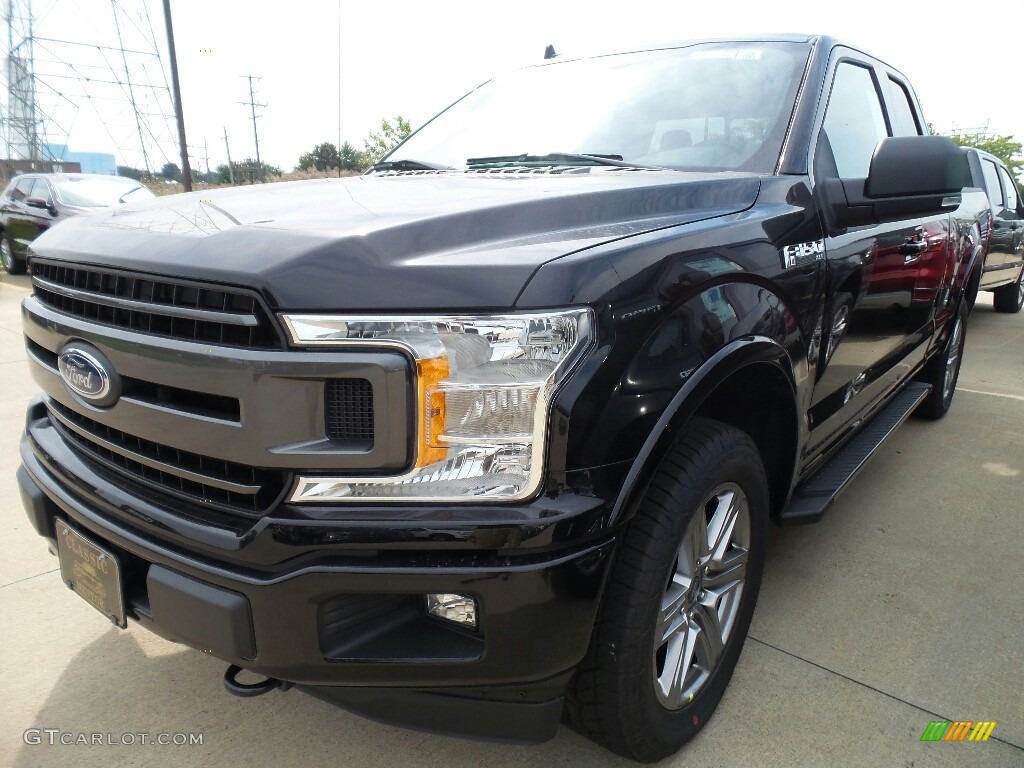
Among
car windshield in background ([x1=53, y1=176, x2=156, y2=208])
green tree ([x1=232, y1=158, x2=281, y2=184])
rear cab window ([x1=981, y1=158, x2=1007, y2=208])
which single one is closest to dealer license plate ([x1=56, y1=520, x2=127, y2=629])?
rear cab window ([x1=981, y1=158, x2=1007, y2=208])

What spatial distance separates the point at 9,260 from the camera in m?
12.0

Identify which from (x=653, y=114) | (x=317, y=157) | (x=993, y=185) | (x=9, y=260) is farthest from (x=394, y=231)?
(x=317, y=157)

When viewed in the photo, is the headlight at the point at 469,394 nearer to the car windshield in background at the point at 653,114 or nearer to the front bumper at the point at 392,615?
the front bumper at the point at 392,615

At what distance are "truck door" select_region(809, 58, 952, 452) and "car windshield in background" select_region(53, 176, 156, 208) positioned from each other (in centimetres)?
988

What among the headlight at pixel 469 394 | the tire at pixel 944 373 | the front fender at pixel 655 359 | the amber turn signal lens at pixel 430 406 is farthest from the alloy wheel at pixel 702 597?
the tire at pixel 944 373

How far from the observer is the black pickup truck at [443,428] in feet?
4.23

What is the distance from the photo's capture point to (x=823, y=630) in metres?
2.43

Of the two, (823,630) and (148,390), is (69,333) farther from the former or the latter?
(823,630)

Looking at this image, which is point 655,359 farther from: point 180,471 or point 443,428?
point 180,471

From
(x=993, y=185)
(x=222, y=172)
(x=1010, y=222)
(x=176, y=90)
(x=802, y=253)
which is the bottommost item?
(x=222, y=172)

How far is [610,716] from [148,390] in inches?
46.3

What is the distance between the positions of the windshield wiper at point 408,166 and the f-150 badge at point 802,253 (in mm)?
1168

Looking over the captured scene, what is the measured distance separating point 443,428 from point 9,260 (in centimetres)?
1356

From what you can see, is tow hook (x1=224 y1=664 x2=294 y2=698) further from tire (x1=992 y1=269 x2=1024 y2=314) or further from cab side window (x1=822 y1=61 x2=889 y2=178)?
tire (x1=992 y1=269 x2=1024 y2=314)
